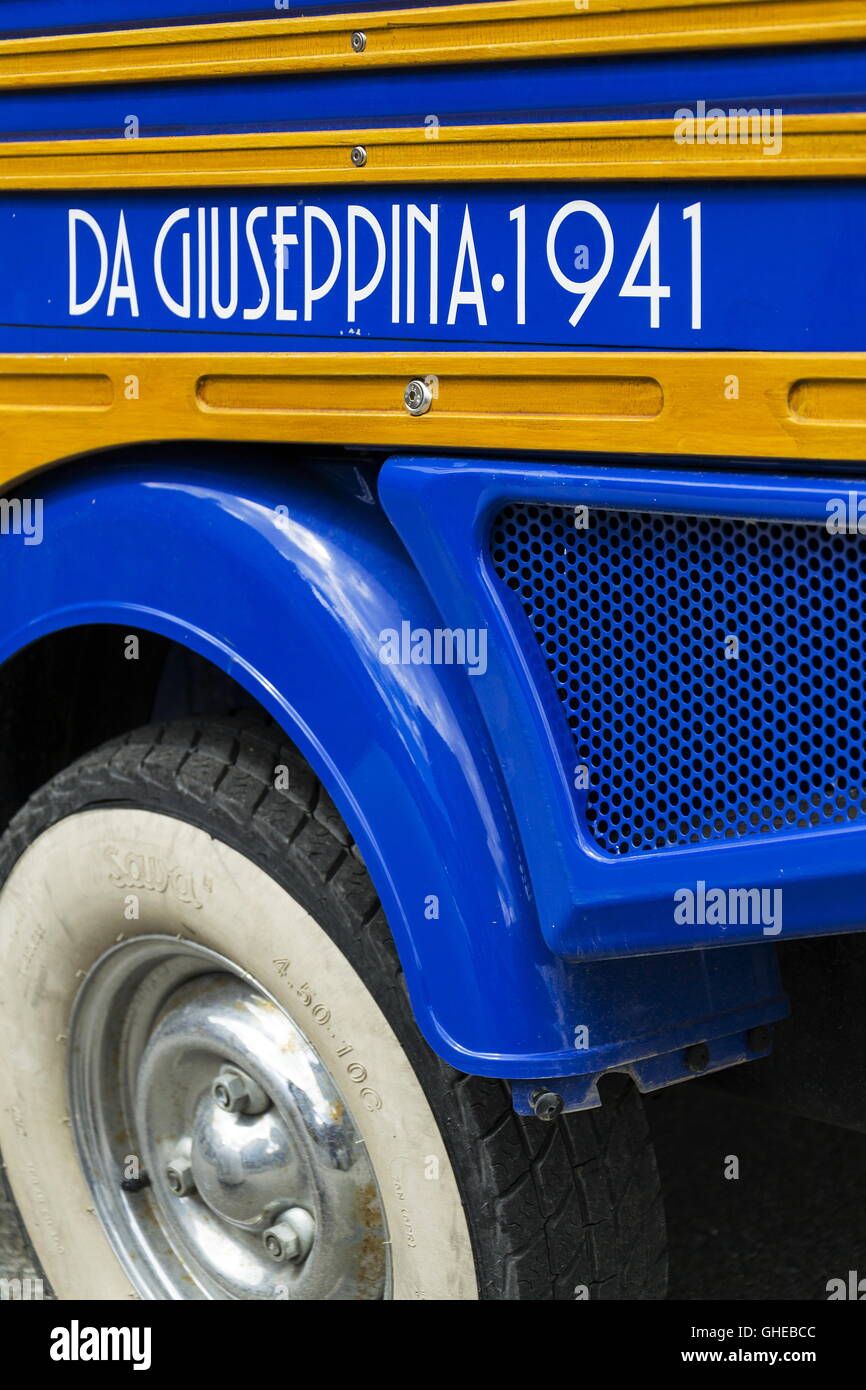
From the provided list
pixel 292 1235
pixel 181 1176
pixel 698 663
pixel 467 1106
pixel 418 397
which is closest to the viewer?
pixel 698 663

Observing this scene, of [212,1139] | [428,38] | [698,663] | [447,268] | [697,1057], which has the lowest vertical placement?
[212,1139]

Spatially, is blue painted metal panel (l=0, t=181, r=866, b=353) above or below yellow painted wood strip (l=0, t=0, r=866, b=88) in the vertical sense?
below

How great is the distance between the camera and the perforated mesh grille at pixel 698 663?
1647mm

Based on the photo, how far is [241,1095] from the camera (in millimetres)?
2256

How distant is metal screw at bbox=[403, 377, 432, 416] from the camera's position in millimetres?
1825

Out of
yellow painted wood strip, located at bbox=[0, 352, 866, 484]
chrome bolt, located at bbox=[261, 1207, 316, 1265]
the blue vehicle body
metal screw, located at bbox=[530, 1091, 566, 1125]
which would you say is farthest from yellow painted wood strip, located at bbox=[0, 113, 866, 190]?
→ chrome bolt, located at bbox=[261, 1207, 316, 1265]

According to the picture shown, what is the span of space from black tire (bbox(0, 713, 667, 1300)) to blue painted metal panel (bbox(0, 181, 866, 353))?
0.52 metres

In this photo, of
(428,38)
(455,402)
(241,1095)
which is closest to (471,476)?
(455,402)

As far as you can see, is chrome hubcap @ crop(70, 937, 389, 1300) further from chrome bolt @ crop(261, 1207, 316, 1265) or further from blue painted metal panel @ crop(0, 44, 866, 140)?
blue painted metal panel @ crop(0, 44, 866, 140)

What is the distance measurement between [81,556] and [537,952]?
0.80 metres

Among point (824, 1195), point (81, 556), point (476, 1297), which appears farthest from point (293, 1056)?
point (824, 1195)

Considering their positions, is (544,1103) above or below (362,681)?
below

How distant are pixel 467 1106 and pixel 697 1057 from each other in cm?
27

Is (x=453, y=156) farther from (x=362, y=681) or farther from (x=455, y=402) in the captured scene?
(x=362, y=681)
